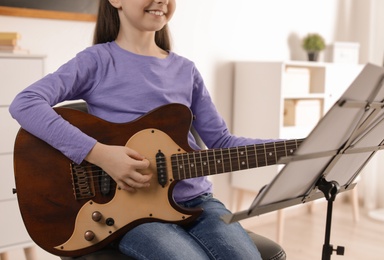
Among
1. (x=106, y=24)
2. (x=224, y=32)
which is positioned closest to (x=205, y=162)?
(x=106, y=24)

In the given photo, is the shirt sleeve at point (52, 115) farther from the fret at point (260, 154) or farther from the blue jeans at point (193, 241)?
the fret at point (260, 154)

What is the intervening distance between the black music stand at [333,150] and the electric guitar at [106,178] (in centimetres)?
16

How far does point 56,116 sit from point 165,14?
461 millimetres

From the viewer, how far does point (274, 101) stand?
2896mm

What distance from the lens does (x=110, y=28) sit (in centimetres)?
163

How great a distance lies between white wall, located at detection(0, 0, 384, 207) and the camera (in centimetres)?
231

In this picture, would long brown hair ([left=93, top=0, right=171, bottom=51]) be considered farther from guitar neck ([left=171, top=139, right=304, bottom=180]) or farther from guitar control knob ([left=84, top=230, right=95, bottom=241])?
guitar control knob ([left=84, top=230, right=95, bottom=241])

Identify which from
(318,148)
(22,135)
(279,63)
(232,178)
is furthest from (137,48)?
(232,178)

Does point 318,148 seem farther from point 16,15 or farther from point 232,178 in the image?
point 232,178

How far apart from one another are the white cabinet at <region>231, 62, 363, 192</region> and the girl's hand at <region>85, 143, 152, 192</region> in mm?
1605

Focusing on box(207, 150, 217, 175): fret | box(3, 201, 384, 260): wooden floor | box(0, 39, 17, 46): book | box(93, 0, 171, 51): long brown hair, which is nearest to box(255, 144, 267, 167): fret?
box(207, 150, 217, 175): fret

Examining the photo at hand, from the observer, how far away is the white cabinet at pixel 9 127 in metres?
1.88

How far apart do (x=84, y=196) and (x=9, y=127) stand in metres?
0.69

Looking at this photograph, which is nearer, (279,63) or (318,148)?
(318,148)
